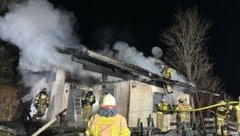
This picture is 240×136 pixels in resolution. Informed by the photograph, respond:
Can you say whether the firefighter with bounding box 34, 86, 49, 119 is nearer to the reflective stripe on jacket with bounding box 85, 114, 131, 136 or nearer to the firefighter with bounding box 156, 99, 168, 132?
the firefighter with bounding box 156, 99, 168, 132

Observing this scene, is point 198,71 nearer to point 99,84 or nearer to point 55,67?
point 99,84

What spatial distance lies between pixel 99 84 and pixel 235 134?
28.2 feet

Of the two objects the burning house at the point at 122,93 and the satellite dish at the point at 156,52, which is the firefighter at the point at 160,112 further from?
the satellite dish at the point at 156,52

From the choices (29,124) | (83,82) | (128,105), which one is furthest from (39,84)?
(128,105)

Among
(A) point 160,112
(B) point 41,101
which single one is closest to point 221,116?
(A) point 160,112

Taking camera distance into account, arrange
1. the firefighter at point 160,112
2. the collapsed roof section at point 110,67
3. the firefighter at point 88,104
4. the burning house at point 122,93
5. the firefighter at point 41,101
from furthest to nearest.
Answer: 1. the burning house at point 122,93
2. the firefighter at point 88,104
3. the firefighter at point 41,101
4. the firefighter at point 160,112
5. the collapsed roof section at point 110,67

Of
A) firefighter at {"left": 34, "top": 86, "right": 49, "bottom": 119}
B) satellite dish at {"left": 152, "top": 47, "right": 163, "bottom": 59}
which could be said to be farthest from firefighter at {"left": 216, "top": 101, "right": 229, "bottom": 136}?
firefighter at {"left": 34, "top": 86, "right": 49, "bottom": 119}

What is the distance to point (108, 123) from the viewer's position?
504 centimetres

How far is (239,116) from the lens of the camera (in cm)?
1296

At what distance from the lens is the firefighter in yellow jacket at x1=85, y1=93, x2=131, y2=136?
5.03 metres

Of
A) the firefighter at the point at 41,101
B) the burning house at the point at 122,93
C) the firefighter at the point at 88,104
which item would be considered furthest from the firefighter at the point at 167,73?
the firefighter at the point at 41,101

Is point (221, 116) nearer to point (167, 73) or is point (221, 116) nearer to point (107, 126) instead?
point (167, 73)

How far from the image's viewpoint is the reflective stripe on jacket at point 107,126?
503 centimetres

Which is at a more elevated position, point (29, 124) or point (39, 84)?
point (39, 84)
